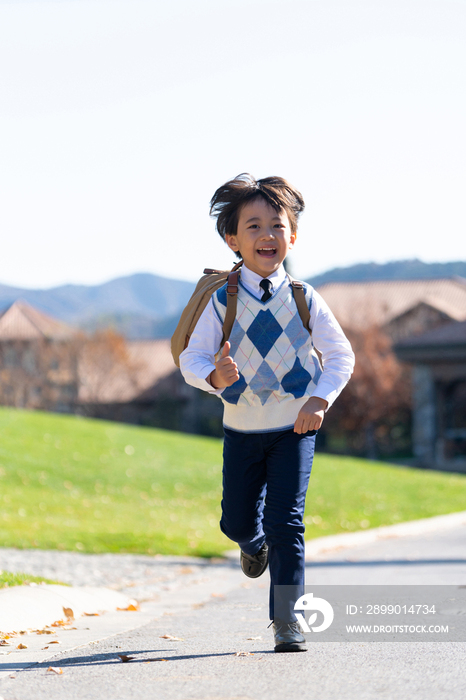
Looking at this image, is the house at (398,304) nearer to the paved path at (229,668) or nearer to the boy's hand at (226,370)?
the paved path at (229,668)

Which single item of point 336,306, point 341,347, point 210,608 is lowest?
point 210,608

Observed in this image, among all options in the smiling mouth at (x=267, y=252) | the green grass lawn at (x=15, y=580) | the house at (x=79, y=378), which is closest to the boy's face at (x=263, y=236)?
the smiling mouth at (x=267, y=252)

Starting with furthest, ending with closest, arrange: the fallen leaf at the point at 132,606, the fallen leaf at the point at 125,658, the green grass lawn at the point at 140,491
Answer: the green grass lawn at the point at 140,491 → the fallen leaf at the point at 132,606 → the fallen leaf at the point at 125,658

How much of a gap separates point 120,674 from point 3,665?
23.2 inches

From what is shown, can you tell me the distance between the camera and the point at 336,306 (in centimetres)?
4112

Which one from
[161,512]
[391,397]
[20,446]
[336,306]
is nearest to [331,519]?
[161,512]

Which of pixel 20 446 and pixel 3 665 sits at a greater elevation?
pixel 20 446

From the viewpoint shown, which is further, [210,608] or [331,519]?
[331,519]

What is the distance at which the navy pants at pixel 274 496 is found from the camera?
4.07 m

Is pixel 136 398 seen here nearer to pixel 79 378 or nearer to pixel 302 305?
pixel 79 378

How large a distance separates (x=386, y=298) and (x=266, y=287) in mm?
41167

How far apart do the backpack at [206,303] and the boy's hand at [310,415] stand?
0.40m

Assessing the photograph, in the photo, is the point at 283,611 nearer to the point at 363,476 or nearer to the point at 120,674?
the point at 120,674

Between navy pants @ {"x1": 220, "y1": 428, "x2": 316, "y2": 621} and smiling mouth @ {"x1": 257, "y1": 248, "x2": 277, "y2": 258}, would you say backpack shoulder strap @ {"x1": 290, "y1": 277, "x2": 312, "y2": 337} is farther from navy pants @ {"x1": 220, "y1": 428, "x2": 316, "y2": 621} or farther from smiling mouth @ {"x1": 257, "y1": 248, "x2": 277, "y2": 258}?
navy pants @ {"x1": 220, "y1": 428, "x2": 316, "y2": 621}
